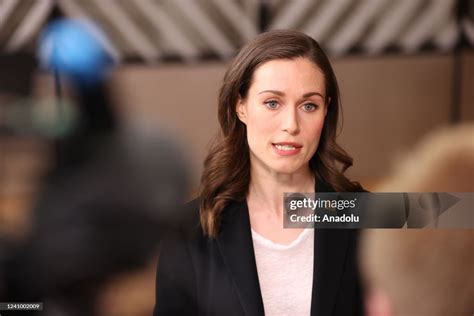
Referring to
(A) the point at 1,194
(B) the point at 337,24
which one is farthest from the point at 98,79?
(B) the point at 337,24

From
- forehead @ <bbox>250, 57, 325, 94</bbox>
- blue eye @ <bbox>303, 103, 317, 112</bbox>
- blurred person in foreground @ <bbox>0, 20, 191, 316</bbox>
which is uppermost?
forehead @ <bbox>250, 57, 325, 94</bbox>

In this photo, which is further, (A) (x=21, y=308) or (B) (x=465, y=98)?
(A) (x=21, y=308)

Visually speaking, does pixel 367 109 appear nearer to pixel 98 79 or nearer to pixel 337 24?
pixel 337 24

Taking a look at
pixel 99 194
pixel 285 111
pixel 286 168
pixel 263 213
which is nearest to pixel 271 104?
pixel 285 111

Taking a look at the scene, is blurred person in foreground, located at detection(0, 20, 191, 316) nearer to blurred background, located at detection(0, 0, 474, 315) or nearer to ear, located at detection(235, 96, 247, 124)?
blurred background, located at detection(0, 0, 474, 315)

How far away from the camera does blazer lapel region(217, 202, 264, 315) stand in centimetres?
167

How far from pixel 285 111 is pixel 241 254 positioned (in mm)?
385

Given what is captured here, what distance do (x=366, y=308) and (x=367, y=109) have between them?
52cm

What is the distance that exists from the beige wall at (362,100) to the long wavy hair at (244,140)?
0.03 metres

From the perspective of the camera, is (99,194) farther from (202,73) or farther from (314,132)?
(314,132)

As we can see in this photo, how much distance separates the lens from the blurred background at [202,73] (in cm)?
165

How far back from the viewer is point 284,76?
1.61 m

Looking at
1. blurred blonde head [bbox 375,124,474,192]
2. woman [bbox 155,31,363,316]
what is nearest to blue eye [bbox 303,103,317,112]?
woman [bbox 155,31,363,316]

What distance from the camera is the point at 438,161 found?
1.69 meters
